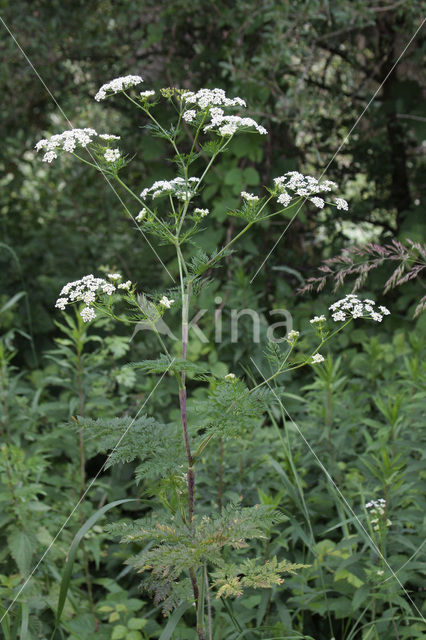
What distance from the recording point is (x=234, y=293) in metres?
3.43

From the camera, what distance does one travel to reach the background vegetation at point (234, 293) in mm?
1980

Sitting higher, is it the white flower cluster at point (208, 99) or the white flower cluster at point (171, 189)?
the white flower cluster at point (208, 99)

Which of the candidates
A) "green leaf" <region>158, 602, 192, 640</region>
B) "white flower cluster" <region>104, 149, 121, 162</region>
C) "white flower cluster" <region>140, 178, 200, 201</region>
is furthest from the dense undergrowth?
"white flower cluster" <region>104, 149, 121, 162</region>

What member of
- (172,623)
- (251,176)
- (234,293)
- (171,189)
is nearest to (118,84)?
(171,189)

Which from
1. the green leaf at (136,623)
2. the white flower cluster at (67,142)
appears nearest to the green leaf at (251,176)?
the white flower cluster at (67,142)

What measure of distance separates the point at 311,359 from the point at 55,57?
3.56 m

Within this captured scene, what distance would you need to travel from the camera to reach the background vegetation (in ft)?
6.50

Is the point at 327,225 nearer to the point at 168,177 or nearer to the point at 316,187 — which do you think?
the point at 168,177

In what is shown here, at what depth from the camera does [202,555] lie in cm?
132

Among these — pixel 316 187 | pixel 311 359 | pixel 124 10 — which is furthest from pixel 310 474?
pixel 124 10

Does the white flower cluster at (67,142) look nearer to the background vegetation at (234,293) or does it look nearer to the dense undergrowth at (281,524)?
the dense undergrowth at (281,524)

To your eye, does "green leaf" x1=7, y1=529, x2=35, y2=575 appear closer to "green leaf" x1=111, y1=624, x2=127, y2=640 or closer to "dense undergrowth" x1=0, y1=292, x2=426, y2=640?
"dense undergrowth" x1=0, y1=292, x2=426, y2=640

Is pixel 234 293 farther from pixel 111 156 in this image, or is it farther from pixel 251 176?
pixel 111 156

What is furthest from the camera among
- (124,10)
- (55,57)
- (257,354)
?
(55,57)
